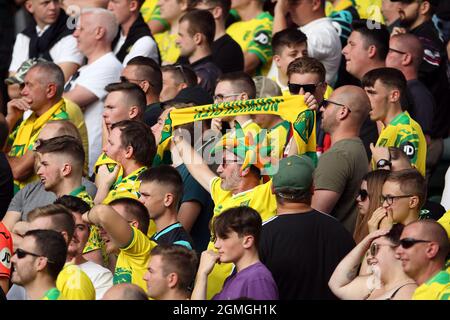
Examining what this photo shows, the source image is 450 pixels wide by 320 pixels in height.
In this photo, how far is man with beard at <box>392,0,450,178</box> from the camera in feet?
43.0

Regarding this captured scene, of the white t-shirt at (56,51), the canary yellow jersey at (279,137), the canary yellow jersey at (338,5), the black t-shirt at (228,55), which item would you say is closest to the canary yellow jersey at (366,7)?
the canary yellow jersey at (338,5)

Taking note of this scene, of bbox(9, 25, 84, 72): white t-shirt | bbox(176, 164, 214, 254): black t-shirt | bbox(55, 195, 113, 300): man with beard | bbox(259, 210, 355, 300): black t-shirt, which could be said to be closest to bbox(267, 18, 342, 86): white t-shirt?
Answer: bbox(9, 25, 84, 72): white t-shirt

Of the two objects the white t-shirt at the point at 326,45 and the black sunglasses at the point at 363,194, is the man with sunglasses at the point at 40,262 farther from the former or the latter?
the white t-shirt at the point at 326,45

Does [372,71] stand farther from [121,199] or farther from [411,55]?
[121,199]

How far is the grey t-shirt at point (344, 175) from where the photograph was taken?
10.7 m

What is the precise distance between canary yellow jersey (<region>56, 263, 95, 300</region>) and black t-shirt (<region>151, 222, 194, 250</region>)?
1.06m

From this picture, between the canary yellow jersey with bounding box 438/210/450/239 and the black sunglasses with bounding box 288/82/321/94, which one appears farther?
the black sunglasses with bounding box 288/82/321/94

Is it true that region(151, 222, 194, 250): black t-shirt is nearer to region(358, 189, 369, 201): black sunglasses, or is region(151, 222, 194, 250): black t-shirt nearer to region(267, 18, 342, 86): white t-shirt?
region(358, 189, 369, 201): black sunglasses

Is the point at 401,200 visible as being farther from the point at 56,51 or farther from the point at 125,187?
the point at 56,51

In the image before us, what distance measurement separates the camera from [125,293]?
329 inches

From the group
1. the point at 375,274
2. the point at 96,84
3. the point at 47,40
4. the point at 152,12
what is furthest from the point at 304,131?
the point at 152,12

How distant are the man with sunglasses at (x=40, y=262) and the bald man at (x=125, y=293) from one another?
64 centimetres

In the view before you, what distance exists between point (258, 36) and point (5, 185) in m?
3.71
